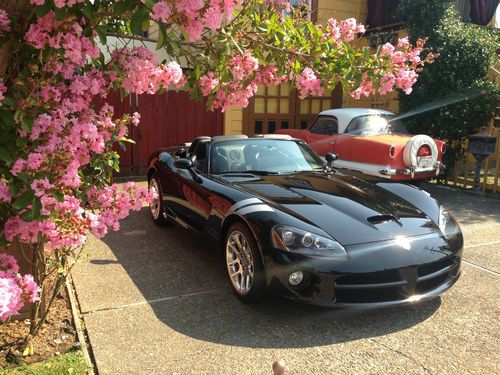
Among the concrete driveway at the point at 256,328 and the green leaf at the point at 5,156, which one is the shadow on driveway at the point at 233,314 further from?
the green leaf at the point at 5,156

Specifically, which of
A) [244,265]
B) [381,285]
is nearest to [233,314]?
[244,265]

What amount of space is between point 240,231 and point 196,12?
2285 mm

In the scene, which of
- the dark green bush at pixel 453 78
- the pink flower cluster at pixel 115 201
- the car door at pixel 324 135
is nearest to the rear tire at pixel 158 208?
the pink flower cluster at pixel 115 201

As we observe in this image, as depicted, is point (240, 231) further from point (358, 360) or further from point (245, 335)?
point (358, 360)

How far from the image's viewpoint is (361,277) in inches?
131

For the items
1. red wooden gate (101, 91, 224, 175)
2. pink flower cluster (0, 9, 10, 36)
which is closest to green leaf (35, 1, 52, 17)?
pink flower cluster (0, 9, 10, 36)

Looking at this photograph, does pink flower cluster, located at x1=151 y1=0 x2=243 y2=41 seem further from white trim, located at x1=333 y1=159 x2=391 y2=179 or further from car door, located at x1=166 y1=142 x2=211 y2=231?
white trim, located at x1=333 y1=159 x2=391 y2=179

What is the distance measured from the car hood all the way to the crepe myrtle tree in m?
1.11

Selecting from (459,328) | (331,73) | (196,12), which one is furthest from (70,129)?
(459,328)

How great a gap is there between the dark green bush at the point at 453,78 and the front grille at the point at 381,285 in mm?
6675

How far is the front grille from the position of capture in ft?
10.9

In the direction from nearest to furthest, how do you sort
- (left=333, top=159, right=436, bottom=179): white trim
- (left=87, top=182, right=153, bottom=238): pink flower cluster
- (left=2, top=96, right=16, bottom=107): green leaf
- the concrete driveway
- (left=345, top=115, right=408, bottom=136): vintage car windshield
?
(left=2, top=96, right=16, bottom=107): green leaf → (left=87, top=182, right=153, bottom=238): pink flower cluster → the concrete driveway → (left=333, top=159, right=436, bottom=179): white trim → (left=345, top=115, right=408, bottom=136): vintage car windshield

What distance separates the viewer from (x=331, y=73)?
111 inches

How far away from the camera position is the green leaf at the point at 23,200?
1895mm
